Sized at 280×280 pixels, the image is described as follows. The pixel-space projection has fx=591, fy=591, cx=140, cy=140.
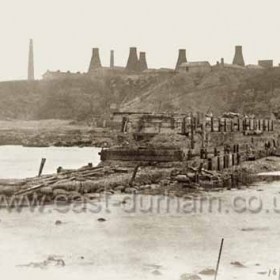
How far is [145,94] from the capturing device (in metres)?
86.3

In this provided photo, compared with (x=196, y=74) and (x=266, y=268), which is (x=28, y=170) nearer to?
(x=266, y=268)

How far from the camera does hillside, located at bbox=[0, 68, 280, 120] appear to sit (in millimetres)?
78562

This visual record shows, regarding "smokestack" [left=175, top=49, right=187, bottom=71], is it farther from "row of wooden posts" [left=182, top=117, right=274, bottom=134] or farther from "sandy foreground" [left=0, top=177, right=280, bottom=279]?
"sandy foreground" [left=0, top=177, right=280, bottom=279]

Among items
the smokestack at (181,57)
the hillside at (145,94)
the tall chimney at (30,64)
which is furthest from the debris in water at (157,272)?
the tall chimney at (30,64)

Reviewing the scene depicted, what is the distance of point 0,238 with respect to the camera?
13.1 metres

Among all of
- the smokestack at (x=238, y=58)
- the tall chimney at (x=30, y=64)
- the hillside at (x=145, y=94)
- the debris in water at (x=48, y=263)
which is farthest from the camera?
the tall chimney at (x=30, y=64)

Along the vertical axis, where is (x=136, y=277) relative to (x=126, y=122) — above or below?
below

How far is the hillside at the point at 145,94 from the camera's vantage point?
78.6 m

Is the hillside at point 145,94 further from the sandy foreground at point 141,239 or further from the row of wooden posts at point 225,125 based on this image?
the sandy foreground at point 141,239

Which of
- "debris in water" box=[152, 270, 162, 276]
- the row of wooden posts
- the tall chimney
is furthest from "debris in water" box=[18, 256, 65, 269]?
the tall chimney

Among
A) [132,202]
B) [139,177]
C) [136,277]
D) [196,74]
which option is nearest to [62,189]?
[132,202]

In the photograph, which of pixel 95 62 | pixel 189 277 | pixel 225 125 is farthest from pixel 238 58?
pixel 189 277

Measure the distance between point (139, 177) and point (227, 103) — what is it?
5929cm

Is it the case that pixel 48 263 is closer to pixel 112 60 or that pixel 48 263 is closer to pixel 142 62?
pixel 142 62
